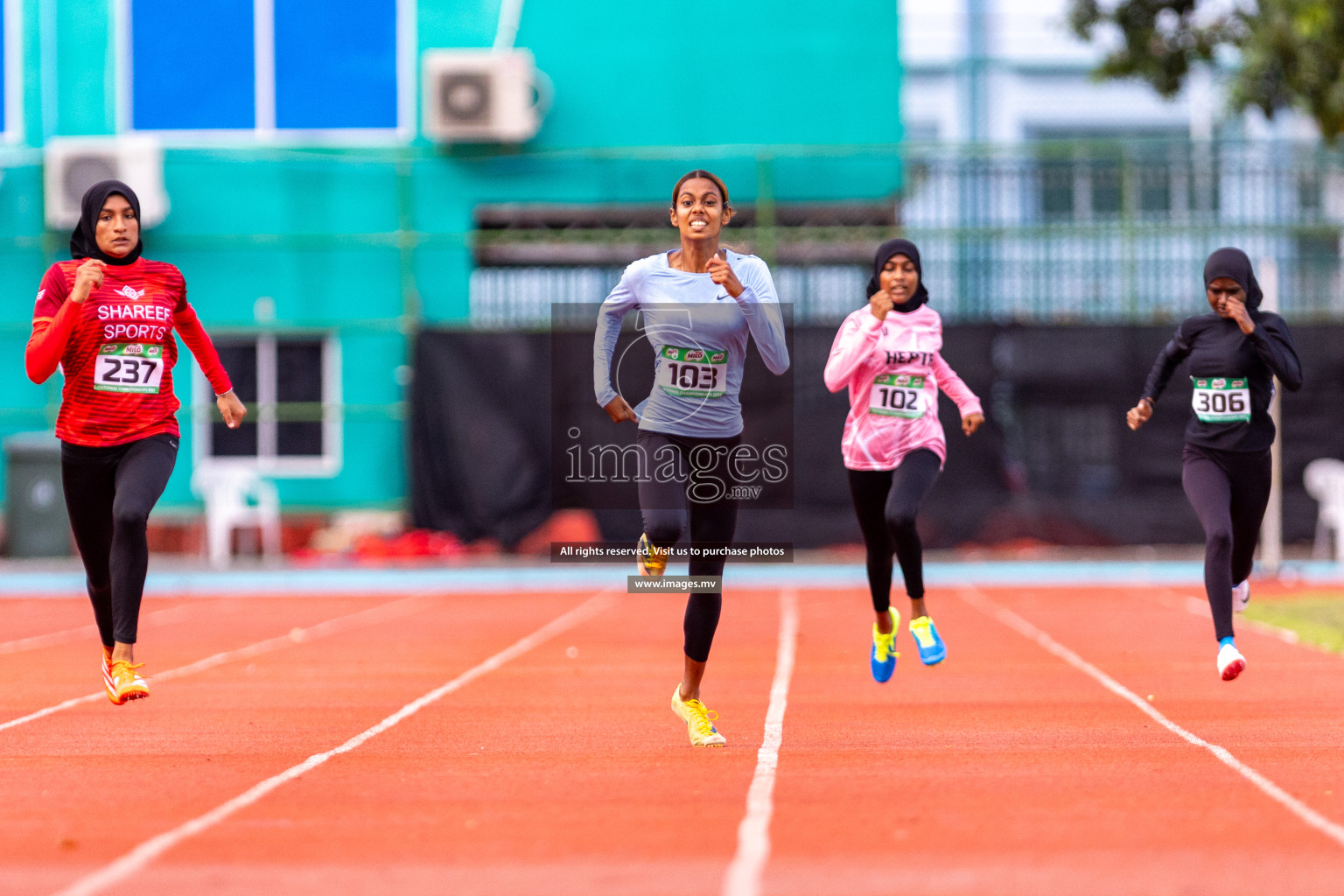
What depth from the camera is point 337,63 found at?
21.7m

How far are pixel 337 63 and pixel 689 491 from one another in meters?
16.3

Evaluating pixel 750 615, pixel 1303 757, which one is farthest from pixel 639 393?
pixel 1303 757

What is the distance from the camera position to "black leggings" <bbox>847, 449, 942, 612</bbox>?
27.6ft

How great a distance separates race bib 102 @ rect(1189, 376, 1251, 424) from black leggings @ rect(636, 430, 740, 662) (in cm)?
256

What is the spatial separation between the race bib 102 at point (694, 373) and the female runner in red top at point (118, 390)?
2.37 m

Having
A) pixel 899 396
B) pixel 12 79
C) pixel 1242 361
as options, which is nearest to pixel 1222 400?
pixel 1242 361

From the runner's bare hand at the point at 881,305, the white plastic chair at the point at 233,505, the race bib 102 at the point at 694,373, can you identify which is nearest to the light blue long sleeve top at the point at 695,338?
the race bib 102 at the point at 694,373

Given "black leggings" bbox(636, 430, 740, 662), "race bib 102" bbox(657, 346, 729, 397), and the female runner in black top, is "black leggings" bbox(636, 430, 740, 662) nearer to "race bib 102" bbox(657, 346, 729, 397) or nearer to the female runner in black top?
"race bib 102" bbox(657, 346, 729, 397)

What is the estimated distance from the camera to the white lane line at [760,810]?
4.52m

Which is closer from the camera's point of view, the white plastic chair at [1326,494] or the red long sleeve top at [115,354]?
the red long sleeve top at [115,354]

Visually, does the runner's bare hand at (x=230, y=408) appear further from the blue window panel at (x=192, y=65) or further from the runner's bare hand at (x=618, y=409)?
the blue window panel at (x=192, y=65)

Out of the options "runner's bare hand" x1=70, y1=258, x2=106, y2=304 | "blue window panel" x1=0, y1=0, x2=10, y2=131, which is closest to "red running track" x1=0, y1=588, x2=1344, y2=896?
"runner's bare hand" x1=70, y1=258, x2=106, y2=304

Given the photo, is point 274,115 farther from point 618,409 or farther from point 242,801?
point 242,801

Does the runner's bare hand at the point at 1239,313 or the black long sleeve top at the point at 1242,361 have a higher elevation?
the runner's bare hand at the point at 1239,313
